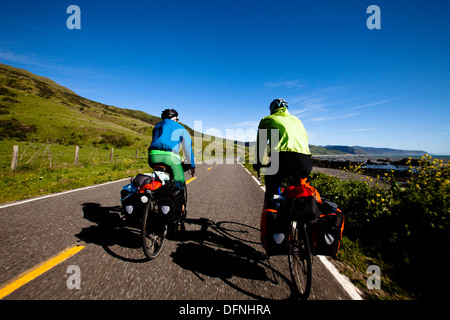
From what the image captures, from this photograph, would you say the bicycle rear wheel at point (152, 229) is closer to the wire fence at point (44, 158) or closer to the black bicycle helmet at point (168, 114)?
the black bicycle helmet at point (168, 114)

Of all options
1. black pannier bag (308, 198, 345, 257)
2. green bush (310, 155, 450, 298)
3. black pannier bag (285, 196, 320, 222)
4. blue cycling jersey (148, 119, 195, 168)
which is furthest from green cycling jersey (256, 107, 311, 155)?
green bush (310, 155, 450, 298)

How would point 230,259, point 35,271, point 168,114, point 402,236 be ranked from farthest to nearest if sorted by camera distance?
1. point 168,114
2. point 402,236
3. point 230,259
4. point 35,271

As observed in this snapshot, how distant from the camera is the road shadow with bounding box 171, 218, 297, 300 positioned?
2531mm

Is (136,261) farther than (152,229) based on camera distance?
No

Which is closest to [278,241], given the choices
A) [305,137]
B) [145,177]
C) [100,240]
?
[305,137]

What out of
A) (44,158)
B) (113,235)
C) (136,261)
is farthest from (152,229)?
(44,158)

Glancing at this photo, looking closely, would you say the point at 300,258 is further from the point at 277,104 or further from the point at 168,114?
the point at 168,114

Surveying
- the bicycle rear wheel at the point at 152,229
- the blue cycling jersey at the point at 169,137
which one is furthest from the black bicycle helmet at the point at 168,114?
the bicycle rear wheel at the point at 152,229

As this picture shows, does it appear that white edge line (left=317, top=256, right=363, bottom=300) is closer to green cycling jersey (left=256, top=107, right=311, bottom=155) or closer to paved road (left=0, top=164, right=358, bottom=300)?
paved road (left=0, top=164, right=358, bottom=300)

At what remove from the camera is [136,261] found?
9.37ft

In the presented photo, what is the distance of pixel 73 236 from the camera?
350 cm

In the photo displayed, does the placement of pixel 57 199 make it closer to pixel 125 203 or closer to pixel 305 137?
pixel 125 203

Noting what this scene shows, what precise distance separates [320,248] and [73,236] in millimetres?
4318

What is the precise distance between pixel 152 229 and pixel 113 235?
116 centimetres
